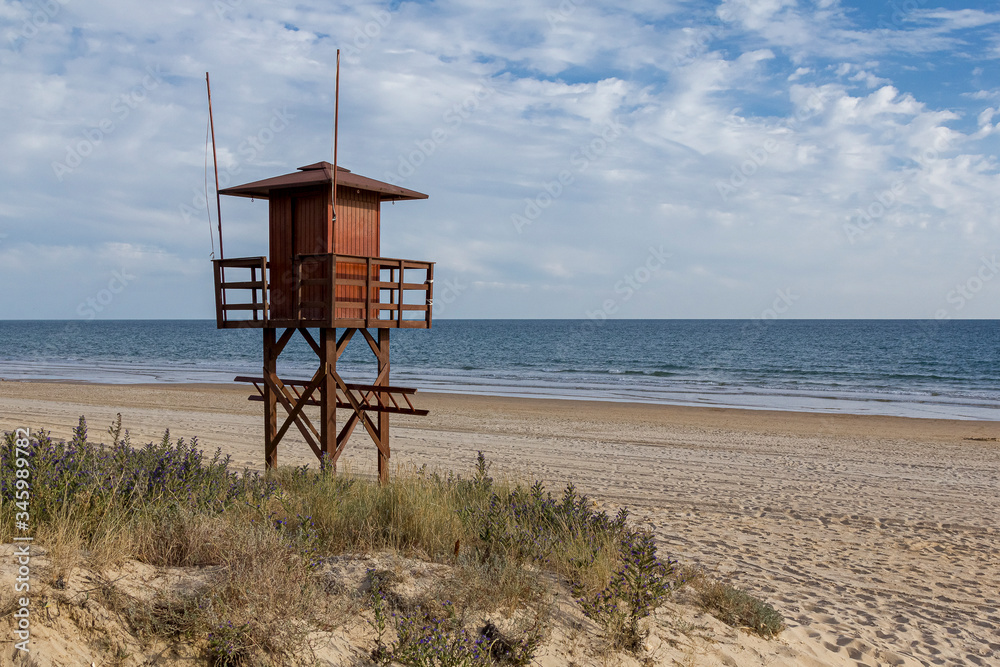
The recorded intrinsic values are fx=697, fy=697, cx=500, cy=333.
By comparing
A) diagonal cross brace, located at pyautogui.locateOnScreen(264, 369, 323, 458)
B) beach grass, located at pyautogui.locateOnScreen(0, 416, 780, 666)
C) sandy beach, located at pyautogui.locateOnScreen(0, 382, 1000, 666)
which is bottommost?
sandy beach, located at pyautogui.locateOnScreen(0, 382, 1000, 666)

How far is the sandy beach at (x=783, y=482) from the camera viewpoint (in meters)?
6.80

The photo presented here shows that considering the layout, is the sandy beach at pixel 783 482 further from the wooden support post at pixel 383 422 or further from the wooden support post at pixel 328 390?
the wooden support post at pixel 328 390

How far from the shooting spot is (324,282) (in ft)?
31.2

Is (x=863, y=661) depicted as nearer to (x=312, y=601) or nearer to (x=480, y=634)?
(x=480, y=634)

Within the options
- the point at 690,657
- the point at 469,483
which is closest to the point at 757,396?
the point at 469,483

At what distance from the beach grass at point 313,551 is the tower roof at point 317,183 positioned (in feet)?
14.1

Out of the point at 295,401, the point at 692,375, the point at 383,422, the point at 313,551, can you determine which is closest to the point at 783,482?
the point at 383,422

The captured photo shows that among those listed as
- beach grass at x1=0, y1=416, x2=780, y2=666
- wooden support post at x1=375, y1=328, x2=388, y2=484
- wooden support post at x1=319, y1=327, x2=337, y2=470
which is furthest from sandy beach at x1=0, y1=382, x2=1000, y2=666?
beach grass at x1=0, y1=416, x2=780, y2=666

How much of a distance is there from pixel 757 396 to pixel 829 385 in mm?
8355

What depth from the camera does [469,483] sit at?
8219mm

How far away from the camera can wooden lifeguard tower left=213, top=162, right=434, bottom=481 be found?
9789 mm

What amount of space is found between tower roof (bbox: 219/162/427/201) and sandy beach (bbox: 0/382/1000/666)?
418cm

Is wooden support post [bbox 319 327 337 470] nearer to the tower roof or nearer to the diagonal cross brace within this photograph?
the diagonal cross brace

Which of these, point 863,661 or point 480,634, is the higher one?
point 480,634
